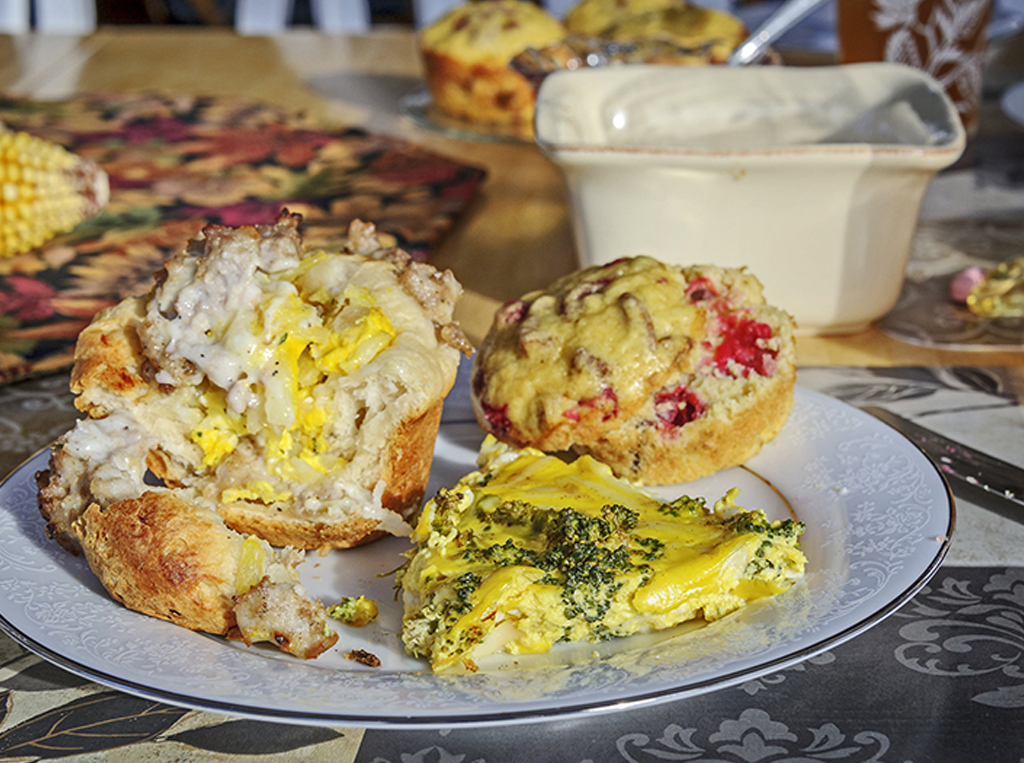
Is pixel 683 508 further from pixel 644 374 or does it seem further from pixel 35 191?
pixel 35 191

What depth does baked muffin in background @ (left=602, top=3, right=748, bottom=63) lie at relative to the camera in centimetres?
245

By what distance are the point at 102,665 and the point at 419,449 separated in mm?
411

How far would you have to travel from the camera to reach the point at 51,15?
4465 millimetres

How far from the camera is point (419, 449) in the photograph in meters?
1.16

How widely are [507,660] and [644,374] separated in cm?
41

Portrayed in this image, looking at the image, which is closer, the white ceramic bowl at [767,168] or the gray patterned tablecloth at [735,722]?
the gray patterned tablecloth at [735,722]

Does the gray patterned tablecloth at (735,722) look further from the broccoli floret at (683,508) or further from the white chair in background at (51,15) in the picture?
the white chair in background at (51,15)

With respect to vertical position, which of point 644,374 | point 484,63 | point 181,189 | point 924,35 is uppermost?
point 924,35

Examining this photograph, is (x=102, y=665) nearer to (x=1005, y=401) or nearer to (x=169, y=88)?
(x=1005, y=401)

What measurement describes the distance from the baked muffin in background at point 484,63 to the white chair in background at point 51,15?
2509mm

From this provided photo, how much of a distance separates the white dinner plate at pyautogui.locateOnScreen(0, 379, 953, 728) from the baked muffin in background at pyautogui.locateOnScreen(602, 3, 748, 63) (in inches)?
56.6

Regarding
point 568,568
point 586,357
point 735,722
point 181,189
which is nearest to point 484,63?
point 181,189

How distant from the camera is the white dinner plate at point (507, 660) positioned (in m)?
0.80

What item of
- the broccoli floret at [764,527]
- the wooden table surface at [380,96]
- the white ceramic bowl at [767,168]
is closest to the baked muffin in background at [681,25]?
the wooden table surface at [380,96]
